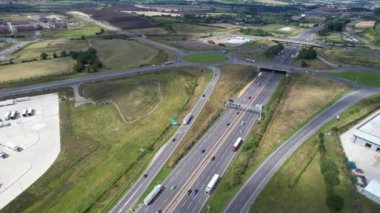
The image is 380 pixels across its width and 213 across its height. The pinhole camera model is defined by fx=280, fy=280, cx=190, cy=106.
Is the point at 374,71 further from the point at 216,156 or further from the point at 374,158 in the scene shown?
the point at 216,156

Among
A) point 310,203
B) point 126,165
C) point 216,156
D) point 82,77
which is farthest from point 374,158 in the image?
point 82,77

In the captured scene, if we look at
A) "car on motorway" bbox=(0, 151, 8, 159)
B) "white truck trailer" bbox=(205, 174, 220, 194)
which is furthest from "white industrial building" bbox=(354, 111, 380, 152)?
"car on motorway" bbox=(0, 151, 8, 159)

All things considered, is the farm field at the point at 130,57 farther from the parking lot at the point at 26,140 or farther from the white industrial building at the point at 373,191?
the white industrial building at the point at 373,191

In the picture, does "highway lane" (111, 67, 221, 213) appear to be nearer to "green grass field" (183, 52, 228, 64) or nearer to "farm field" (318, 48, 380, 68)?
"green grass field" (183, 52, 228, 64)

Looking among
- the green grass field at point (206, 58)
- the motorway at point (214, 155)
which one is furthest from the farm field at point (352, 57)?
the green grass field at point (206, 58)

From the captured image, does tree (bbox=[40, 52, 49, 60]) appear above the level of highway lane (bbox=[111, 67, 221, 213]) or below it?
below

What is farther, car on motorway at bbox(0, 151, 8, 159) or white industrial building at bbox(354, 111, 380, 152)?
car on motorway at bbox(0, 151, 8, 159)

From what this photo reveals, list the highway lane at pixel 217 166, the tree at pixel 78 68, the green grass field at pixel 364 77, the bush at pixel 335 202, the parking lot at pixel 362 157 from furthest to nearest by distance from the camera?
the tree at pixel 78 68 < the green grass field at pixel 364 77 < the parking lot at pixel 362 157 < the highway lane at pixel 217 166 < the bush at pixel 335 202
